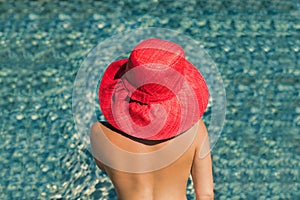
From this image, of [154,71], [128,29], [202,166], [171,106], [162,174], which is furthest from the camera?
[128,29]

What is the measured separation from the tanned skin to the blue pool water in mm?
1418

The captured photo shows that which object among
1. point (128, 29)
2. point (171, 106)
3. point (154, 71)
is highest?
point (154, 71)

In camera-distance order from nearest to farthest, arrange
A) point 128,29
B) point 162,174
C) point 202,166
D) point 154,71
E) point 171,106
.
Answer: point 154,71, point 171,106, point 162,174, point 202,166, point 128,29

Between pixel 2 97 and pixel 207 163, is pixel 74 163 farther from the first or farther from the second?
pixel 207 163

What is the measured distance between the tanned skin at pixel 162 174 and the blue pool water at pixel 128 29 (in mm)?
1418

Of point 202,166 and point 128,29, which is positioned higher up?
point 202,166

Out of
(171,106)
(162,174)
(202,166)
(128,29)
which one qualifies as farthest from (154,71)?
(128,29)

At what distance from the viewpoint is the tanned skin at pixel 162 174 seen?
8.55 feet

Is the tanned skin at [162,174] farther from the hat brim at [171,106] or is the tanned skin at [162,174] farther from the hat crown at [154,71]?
the hat crown at [154,71]

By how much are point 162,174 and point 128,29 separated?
2.83 m

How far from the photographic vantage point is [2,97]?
482 centimetres

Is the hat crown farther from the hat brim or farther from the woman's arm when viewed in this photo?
the woman's arm

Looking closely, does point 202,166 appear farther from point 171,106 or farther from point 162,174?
point 171,106

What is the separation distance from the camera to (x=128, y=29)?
531 centimetres
